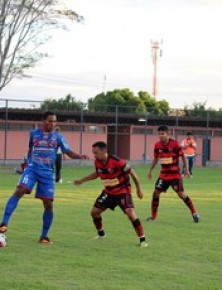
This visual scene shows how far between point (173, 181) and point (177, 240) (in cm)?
302

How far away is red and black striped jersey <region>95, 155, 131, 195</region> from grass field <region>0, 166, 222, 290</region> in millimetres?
822

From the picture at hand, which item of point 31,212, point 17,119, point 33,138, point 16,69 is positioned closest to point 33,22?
point 16,69

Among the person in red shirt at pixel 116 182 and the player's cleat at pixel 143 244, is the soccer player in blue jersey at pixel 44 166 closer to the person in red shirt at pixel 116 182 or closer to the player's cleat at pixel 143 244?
the person in red shirt at pixel 116 182

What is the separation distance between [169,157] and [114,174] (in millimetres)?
3535

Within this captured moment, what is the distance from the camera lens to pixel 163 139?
544 inches

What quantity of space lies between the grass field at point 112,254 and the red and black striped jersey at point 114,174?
82 cm

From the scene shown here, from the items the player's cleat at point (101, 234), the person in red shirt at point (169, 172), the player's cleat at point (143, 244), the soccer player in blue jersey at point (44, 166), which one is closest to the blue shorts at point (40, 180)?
the soccer player in blue jersey at point (44, 166)

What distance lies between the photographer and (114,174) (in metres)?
10.6

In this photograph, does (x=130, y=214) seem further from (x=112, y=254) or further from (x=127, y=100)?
(x=127, y=100)

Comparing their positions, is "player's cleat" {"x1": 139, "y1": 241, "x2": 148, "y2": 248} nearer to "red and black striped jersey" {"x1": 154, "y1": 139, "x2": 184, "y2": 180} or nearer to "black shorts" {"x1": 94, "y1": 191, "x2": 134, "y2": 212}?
"black shorts" {"x1": 94, "y1": 191, "x2": 134, "y2": 212}

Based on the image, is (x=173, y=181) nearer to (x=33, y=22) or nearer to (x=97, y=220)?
(x=97, y=220)

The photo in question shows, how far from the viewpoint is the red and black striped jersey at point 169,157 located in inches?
550

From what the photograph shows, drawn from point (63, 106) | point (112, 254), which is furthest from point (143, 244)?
point (63, 106)

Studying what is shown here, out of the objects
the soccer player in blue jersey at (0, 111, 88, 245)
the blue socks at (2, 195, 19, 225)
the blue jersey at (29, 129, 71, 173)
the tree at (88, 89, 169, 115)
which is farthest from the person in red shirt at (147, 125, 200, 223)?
the tree at (88, 89, 169, 115)
